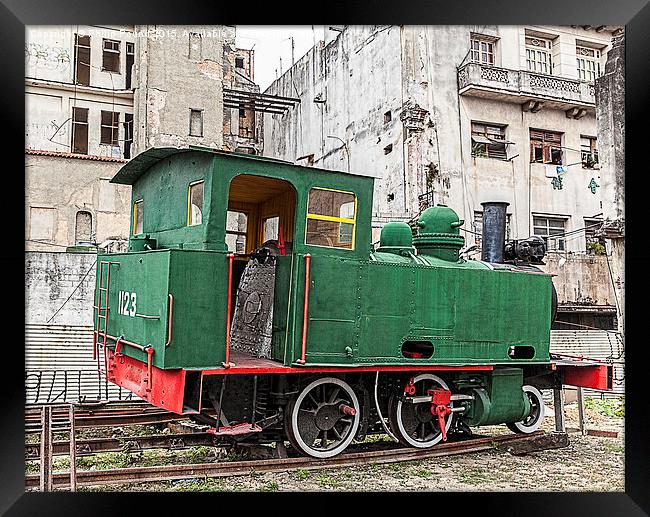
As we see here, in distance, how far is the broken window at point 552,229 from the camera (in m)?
16.4

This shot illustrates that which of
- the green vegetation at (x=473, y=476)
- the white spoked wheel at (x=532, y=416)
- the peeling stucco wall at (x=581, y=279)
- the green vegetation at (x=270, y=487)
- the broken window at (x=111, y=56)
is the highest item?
the broken window at (x=111, y=56)

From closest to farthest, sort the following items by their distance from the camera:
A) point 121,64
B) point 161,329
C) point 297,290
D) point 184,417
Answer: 1. point 161,329
2. point 297,290
3. point 184,417
4. point 121,64

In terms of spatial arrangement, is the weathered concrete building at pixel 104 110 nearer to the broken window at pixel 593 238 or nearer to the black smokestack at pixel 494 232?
the broken window at pixel 593 238

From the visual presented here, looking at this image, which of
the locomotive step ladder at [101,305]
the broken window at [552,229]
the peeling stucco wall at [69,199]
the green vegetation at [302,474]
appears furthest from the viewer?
the peeling stucco wall at [69,199]

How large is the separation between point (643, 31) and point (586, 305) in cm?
1041

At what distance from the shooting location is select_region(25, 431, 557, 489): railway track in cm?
599

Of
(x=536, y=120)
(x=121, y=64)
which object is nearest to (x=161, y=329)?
(x=536, y=120)

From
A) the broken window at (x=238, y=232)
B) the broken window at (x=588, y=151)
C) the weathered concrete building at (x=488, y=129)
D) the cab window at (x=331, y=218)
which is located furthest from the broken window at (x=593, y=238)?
the cab window at (x=331, y=218)

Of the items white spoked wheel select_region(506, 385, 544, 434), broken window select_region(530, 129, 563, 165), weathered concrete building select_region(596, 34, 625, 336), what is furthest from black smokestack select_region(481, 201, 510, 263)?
broken window select_region(530, 129, 563, 165)

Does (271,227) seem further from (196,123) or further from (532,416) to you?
(196,123)

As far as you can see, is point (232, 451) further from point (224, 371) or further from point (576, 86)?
point (576, 86)

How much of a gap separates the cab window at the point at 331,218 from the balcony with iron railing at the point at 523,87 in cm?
985

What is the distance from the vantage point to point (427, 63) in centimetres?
1585

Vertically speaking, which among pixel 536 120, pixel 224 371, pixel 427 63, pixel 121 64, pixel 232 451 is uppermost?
pixel 121 64
